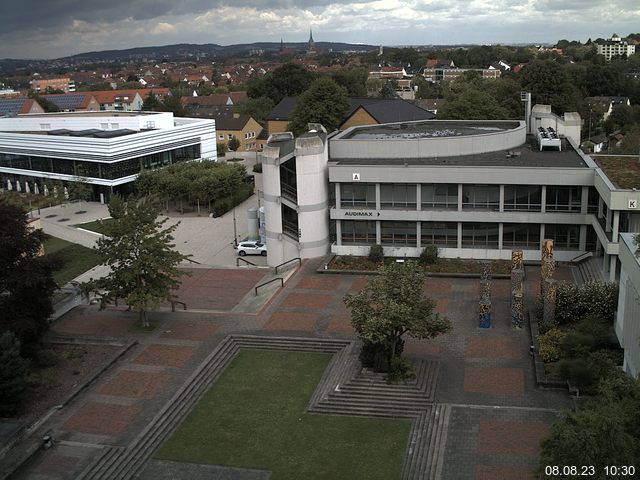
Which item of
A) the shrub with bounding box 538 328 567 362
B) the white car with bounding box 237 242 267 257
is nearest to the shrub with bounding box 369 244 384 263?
the white car with bounding box 237 242 267 257

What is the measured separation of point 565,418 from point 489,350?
501 inches

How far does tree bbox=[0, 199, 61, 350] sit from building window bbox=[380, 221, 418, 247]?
18.6m

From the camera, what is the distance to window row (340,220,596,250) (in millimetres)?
37062

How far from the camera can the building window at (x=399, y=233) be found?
39.0 m

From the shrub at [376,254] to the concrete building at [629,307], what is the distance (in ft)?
51.6

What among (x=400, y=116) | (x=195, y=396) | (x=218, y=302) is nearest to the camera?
(x=195, y=396)

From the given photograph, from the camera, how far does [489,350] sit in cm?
2703

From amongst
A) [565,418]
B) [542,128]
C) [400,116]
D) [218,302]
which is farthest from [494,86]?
[565,418]

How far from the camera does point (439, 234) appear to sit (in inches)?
1523

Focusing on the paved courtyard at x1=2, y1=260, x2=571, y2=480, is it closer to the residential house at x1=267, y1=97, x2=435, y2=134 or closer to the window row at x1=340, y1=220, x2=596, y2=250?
the window row at x1=340, y1=220, x2=596, y2=250

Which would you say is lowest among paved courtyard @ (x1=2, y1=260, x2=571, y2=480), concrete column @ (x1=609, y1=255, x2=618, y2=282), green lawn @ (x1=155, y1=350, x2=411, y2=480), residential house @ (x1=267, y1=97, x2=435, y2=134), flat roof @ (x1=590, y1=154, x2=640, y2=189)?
green lawn @ (x1=155, y1=350, x2=411, y2=480)

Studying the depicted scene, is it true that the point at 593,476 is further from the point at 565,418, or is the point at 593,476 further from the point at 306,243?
the point at 306,243

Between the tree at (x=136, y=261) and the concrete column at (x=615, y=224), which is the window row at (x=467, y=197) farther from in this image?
the tree at (x=136, y=261)

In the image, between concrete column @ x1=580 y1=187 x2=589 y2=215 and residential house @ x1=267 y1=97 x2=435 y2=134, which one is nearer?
concrete column @ x1=580 y1=187 x2=589 y2=215
